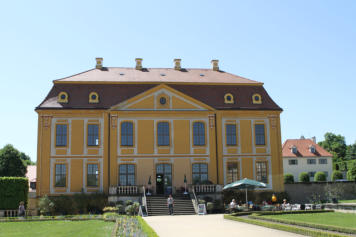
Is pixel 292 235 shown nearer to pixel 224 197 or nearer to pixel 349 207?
pixel 349 207

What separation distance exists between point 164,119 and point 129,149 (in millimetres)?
3853

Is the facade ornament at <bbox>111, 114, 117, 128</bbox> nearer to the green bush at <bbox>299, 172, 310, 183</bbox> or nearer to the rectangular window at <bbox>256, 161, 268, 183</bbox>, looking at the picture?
the rectangular window at <bbox>256, 161, 268, 183</bbox>

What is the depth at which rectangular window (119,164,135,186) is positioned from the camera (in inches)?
1320

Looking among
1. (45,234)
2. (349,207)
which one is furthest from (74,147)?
(349,207)

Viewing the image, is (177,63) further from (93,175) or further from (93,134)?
(93,175)

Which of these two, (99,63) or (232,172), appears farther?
(99,63)

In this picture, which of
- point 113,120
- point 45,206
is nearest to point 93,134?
point 113,120

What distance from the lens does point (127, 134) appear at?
34.2m

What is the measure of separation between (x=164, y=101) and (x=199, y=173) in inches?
265

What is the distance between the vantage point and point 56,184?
32969mm

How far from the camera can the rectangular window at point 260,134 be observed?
35781 millimetres

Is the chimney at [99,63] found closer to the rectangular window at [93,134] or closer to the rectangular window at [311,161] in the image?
the rectangular window at [93,134]

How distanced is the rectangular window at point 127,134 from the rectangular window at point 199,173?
5.73 meters

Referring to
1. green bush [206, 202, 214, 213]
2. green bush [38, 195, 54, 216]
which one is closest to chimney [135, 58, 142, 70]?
green bush [38, 195, 54, 216]
